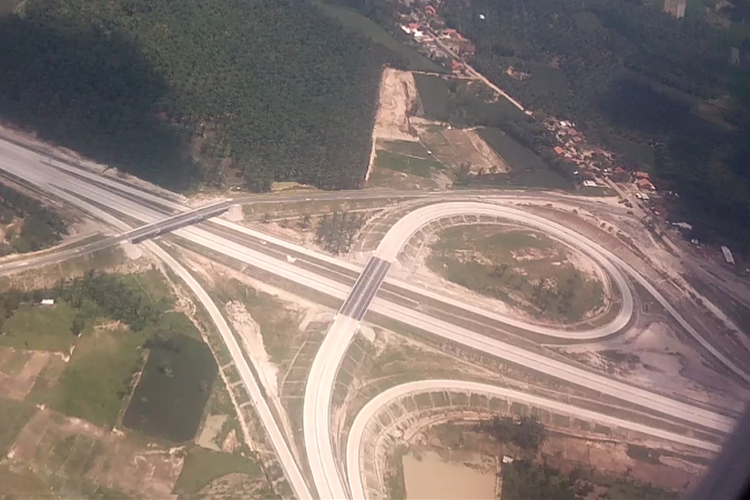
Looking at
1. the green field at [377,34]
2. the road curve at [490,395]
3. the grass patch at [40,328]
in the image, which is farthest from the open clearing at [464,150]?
the grass patch at [40,328]

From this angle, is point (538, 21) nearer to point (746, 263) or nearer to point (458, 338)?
point (746, 263)

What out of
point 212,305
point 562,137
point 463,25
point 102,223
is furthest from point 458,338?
point 463,25

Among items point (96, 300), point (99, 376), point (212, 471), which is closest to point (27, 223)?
point (96, 300)

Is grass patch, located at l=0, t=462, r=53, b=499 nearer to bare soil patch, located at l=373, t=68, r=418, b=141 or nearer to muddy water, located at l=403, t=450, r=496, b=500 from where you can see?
muddy water, located at l=403, t=450, r=496, b=500

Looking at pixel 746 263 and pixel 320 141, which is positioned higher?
pixel 746 263

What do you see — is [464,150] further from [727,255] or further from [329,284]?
[727,255]

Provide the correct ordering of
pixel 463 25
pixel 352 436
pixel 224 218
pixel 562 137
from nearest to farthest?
pixel 352 436 → pixel 224 218 → pixel 562 137 → pixel 463 25

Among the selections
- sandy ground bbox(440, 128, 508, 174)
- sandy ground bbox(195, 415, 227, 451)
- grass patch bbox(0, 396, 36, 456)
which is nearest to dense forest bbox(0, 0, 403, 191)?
sandy ground bbox(440, 128, 508, 174)
